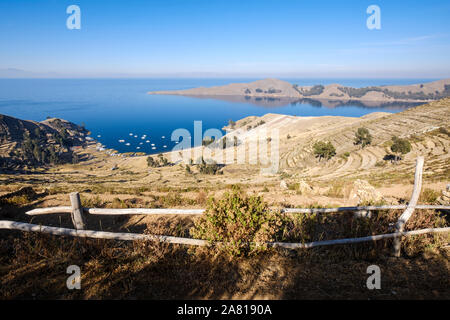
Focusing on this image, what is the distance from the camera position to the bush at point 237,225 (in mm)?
4910

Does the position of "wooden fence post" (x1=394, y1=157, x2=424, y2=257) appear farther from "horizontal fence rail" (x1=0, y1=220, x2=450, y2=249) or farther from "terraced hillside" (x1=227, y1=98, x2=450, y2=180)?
"terraced hillside" (x1=227, y1=98, x2=450, y2=180)

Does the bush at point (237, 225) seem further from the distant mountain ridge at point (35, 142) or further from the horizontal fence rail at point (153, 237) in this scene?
the distant mountain ridge at point (35, 142)

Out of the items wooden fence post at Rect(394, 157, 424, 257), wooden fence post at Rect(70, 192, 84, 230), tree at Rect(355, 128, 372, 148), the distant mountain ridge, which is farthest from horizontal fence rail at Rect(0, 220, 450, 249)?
the distant mountain ridge

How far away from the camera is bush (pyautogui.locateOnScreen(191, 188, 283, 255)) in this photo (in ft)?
16.1

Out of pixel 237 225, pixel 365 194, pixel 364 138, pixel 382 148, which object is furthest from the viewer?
pixel 364 138

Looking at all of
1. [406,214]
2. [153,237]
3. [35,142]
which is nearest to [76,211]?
[153,237]

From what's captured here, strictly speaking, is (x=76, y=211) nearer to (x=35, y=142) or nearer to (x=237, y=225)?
(x=237, y=225)

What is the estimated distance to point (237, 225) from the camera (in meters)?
5.06

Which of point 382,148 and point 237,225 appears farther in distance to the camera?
point 382,148

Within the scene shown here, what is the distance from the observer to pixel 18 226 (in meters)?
5.24

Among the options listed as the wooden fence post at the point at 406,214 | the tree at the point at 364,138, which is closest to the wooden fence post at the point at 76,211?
the wooden fence post at the point at 406,214

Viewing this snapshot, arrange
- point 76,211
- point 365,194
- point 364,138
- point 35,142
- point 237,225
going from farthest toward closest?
point 35,142
point 364,138
point 365,194
point 76,211
point 237,225

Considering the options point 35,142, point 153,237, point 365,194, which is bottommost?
point 35,142

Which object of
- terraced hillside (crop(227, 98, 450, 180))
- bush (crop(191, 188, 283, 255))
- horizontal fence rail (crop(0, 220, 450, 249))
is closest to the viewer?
bush (crop(191, 188, 283, 255))
